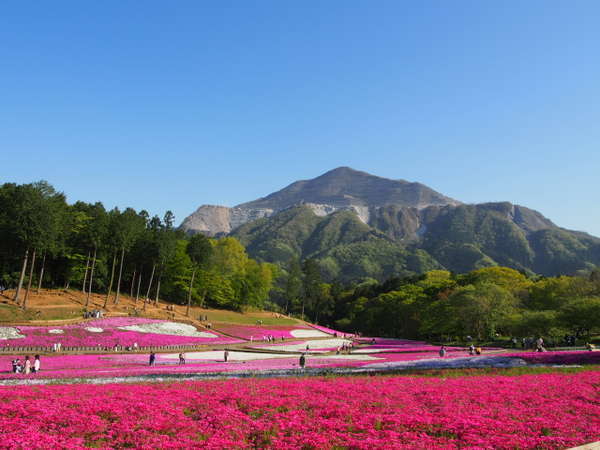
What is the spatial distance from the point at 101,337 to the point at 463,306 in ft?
173

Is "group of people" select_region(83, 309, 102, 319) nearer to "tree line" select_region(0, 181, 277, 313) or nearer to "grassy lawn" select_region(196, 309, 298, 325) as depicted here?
"tree line" select_region(0, 181, 277, 313)

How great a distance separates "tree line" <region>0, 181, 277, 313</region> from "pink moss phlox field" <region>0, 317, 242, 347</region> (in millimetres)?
9286

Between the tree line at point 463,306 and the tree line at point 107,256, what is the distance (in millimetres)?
34201

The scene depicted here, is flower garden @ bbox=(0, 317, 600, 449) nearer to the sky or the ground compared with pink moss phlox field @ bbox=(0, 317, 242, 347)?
nearer to the sky

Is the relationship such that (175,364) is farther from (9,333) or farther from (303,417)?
(303,417)

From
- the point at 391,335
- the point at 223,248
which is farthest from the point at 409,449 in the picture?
the point at 391,335

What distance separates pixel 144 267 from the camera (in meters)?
88.7

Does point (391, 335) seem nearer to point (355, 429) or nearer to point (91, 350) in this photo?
point (91, 350)

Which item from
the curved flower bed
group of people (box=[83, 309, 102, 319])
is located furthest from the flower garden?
the curved flower bed

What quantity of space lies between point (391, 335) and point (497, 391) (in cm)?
9866

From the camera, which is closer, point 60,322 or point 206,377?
point 206,377

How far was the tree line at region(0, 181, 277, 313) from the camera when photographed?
5841 centimetres

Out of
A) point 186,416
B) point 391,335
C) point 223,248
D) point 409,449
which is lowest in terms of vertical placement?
point 391,335

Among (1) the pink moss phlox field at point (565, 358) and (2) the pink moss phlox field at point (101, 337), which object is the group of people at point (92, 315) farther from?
(1) the pink moss phlox field at point (565, 358)
